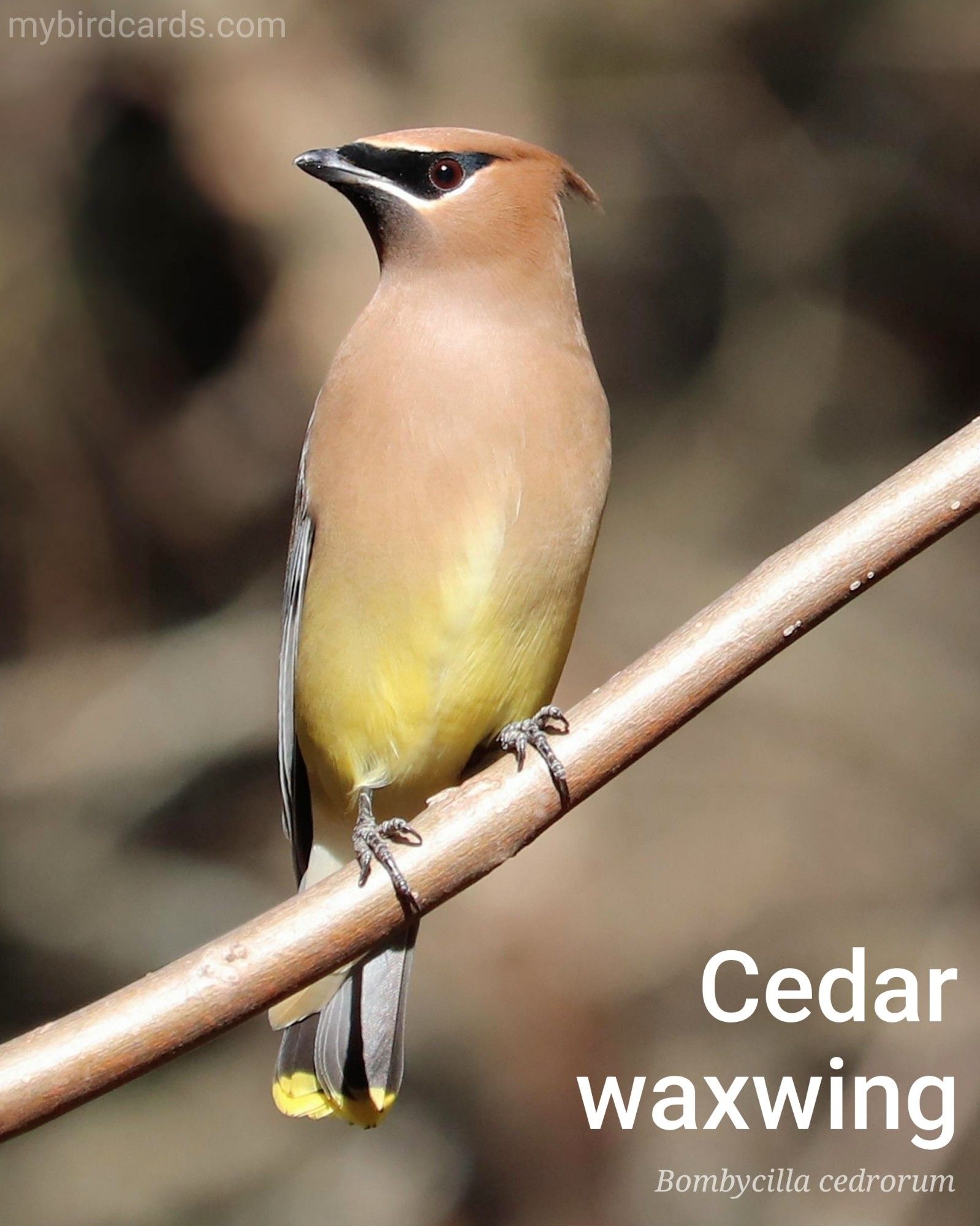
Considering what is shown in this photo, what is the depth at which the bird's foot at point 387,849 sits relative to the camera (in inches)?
84.3

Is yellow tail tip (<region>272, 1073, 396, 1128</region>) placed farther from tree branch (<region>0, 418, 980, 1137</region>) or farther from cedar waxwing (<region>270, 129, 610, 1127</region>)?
tree branch (<region>0, 418, 980, 1137</region>)

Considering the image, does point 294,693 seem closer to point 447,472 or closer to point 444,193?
point 447,472

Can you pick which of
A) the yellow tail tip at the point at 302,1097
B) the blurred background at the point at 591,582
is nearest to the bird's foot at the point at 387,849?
the yellow tail tip at the point at 302,1097

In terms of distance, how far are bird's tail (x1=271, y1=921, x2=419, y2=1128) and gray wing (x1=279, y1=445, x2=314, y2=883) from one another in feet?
0.71

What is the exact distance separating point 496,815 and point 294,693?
719mm

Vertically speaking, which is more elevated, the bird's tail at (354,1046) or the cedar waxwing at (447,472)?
the cedar waxwing at (447,472)

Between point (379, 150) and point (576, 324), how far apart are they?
0.40m

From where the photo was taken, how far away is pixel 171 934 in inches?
191

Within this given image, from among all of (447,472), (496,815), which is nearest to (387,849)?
(496,815)

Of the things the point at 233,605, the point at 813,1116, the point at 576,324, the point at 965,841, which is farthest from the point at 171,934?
the point at 576,324

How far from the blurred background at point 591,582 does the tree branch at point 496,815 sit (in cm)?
280

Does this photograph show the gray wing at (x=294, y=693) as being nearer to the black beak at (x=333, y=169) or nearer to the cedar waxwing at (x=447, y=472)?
the cedar waxwing at (x=447, y=472)

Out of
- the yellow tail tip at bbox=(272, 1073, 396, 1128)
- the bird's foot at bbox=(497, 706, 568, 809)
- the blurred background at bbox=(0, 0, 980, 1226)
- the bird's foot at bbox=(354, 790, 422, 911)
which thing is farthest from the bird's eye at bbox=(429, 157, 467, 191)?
the blurred background at bbox=(0, 0, 980, 1226)

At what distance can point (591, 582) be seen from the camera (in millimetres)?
5496
